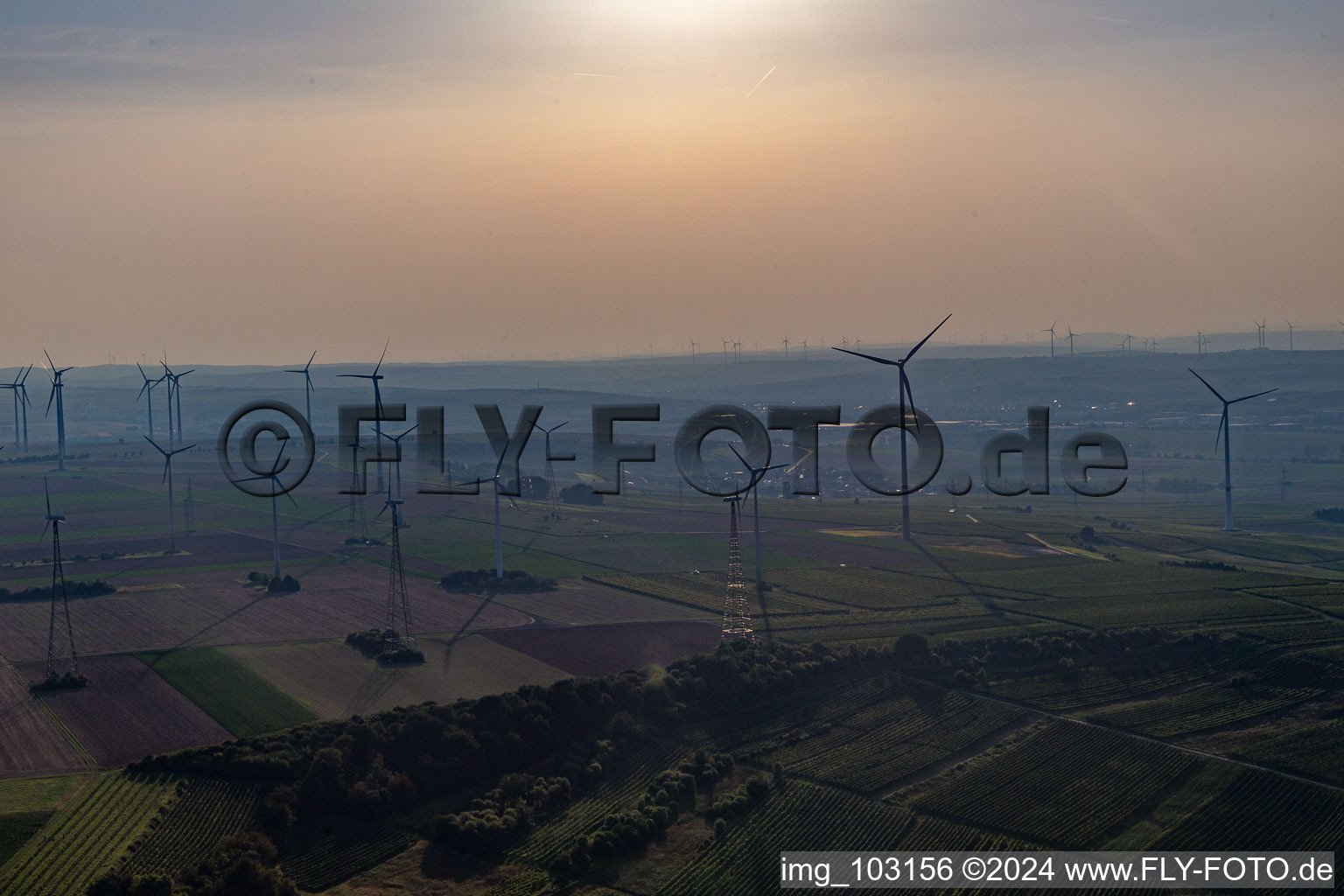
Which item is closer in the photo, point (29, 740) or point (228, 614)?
point (29, 740)

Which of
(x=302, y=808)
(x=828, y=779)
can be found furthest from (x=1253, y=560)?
(x=302, y=808)

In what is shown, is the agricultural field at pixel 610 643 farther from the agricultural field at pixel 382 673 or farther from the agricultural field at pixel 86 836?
the agricultural field at pixel 86 836

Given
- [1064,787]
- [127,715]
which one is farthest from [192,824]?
[1064,787]

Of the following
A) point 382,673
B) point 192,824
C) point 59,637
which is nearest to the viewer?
point 192,824

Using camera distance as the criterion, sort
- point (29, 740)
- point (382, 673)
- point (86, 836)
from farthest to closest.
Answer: point (382, 673)
point (29, 740)
point (86, 836)

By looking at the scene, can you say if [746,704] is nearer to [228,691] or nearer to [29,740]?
[228,691]

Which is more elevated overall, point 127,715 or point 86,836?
point 127,715

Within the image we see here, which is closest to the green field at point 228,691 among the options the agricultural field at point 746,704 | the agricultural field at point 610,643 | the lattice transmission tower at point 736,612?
the agricultural field at point 746,704
